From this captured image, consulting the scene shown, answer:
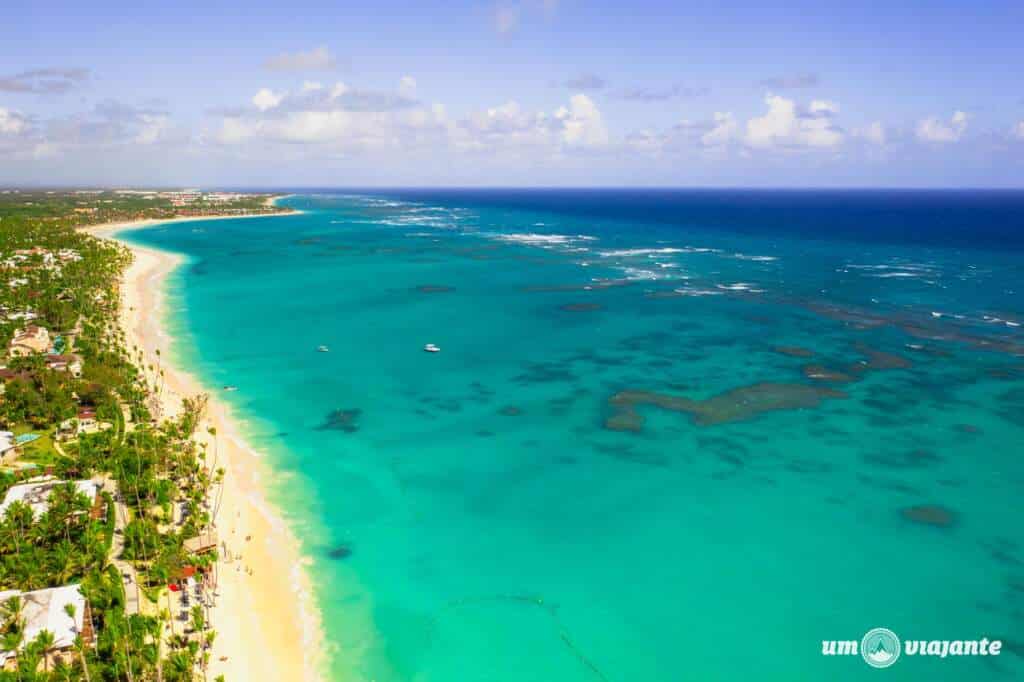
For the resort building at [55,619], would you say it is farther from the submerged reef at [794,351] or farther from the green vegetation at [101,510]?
the submerged reef at [794,351]

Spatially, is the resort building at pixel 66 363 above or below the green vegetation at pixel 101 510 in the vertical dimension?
above

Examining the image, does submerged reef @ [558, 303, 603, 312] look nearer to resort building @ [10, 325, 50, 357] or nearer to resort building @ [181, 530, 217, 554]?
resort building @ [10, 325, 50, 357]

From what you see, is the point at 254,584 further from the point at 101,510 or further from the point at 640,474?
the point at 640,474

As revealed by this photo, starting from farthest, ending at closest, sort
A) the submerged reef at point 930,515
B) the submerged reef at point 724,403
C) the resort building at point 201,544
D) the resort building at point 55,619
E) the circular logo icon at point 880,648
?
the submerged reef at point 724,403 → the submerged reef at point 930,515 → the resort building at point 201,544 → the circular logo icon at point 880,648 → the resort building at point 55,619

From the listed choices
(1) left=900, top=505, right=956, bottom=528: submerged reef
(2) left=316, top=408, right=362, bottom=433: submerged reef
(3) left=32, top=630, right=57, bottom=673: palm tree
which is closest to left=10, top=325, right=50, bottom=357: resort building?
(2) left=316, top=408, right=362, bottom=433: submerged reef

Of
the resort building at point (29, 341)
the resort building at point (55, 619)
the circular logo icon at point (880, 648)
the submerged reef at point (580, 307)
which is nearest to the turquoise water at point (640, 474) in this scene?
the circular logo icon at point (880, 648)

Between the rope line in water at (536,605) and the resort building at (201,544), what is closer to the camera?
the rope line in water at (536,605)

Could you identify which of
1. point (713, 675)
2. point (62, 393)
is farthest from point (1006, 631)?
point (62, 393)
